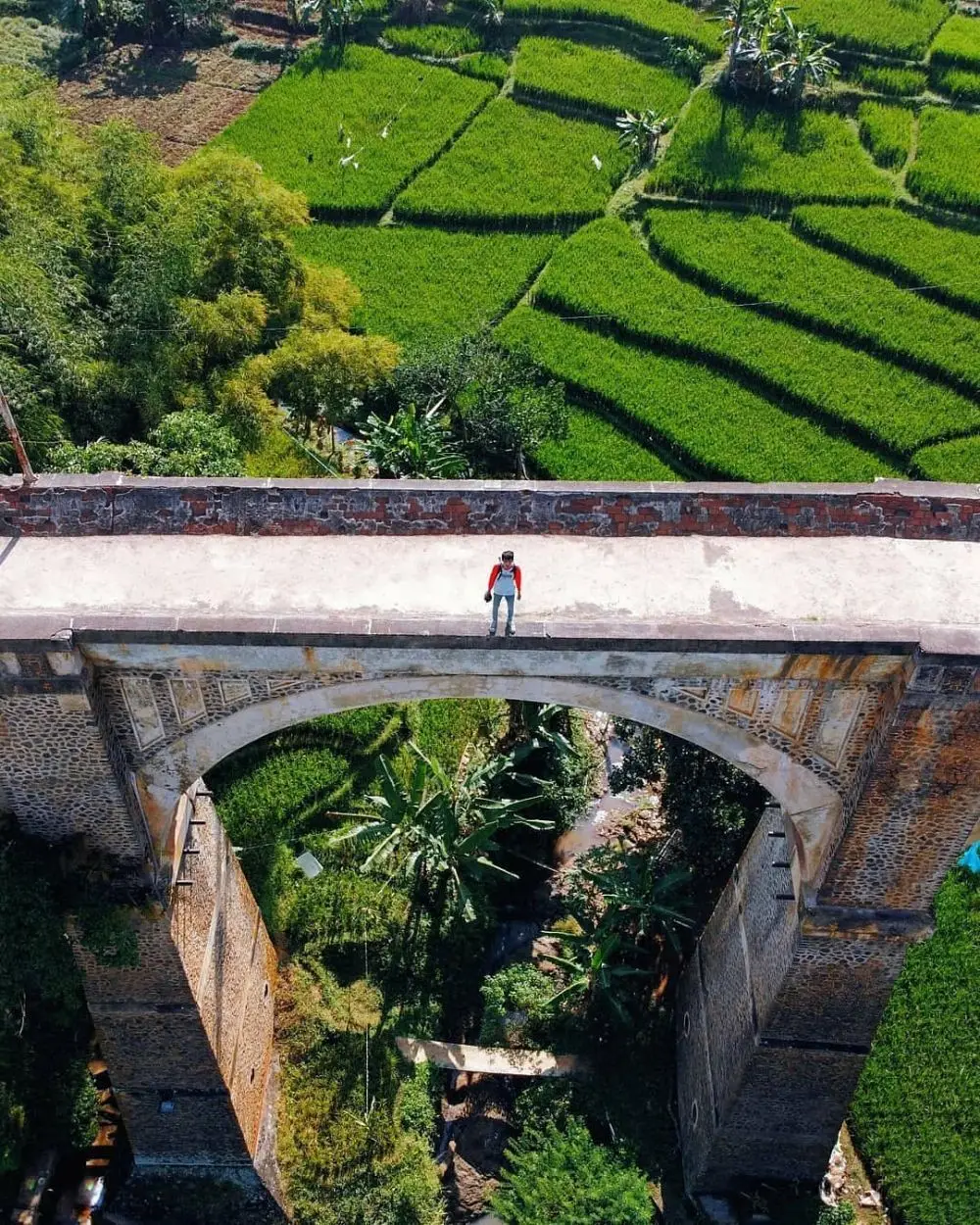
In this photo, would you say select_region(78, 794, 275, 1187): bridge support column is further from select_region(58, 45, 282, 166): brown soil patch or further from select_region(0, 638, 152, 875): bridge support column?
select_region(58, 45, 282, 166): brown soil patch

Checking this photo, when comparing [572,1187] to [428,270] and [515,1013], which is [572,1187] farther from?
[428,270]

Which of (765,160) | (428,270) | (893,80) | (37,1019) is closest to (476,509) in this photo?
(37,1019)

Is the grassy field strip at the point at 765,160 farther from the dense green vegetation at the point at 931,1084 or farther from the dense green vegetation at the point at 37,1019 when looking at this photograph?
the dense green vegetation at the point at 37,1019

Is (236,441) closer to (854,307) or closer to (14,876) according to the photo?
(14,876)

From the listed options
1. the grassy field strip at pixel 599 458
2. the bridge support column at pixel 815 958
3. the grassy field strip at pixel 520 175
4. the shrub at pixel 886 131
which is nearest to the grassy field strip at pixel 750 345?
the grassy field strip at pixel 520 175

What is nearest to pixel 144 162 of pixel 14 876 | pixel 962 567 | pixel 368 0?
pixel 14 876
